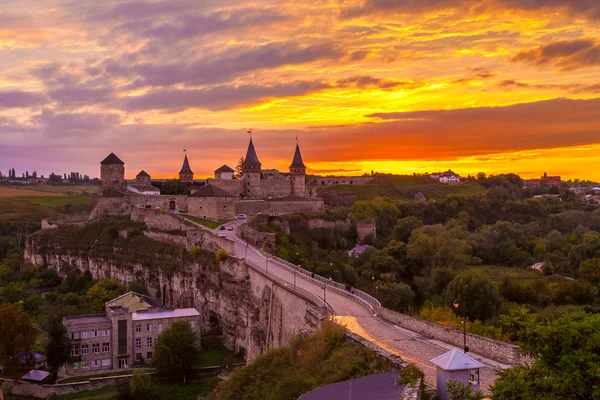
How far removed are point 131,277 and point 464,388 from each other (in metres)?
51.7

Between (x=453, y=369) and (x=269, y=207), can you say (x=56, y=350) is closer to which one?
(x=269, y=207)

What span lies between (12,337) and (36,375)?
303 centimetres

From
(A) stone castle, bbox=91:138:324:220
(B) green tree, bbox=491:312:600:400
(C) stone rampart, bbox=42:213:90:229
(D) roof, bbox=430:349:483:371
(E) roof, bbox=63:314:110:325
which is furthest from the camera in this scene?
(C) stone rampart, bbox=42:213:90:229

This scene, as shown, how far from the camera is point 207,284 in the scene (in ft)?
162

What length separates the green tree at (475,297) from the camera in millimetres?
42281

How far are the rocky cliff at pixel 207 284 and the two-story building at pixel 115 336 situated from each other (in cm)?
320

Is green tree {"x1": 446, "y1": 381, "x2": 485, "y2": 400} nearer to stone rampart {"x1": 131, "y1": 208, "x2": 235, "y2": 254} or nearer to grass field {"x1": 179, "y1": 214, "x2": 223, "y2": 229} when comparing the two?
stone rampart {"x1": 131, "y1": 208, "x2": 235, "y2": 254}

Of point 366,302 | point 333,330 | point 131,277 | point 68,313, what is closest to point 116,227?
point 131,277

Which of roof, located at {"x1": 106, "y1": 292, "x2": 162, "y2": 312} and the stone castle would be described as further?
the stone castle

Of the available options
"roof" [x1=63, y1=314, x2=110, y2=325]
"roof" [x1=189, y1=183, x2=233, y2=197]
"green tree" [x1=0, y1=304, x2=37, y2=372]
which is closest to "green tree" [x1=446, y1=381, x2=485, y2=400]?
"green tree" [x1=0, y1=304, x2=37, y2=372]

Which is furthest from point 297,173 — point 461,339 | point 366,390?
point 366,390

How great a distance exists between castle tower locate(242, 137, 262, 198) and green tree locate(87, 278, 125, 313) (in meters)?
21.8

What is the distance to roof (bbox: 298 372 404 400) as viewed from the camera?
576 inches

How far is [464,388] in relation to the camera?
547 inches
